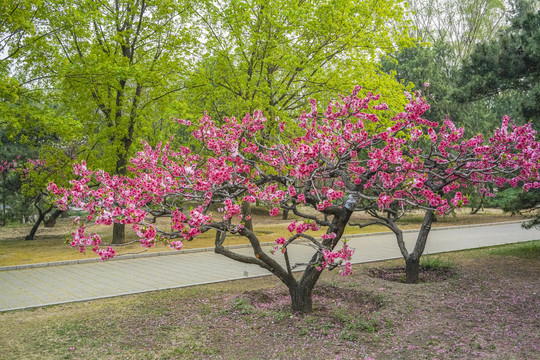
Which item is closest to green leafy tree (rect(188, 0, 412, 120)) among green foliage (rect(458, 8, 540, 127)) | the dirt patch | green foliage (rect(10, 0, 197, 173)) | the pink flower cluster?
green foliage (rect(10, 0, 197, 173))

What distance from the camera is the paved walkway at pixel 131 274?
7945 millimetres

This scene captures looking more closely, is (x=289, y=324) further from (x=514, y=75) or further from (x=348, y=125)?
(x=514, y=75)

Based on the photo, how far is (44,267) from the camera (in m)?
10.9

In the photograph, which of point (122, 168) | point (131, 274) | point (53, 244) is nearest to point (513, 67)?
point (131, 274)

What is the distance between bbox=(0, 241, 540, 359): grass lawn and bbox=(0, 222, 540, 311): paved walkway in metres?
0.76

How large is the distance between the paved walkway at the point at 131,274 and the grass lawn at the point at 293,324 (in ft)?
2.49

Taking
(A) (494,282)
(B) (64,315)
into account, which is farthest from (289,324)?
(A) (494,282)

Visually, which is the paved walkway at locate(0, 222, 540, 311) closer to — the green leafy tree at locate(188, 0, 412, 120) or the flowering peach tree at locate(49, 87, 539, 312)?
the flowering peach tree at locate(49, 87, 539, 312)

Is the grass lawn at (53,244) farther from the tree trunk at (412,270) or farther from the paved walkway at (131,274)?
the tree trunk at (412,270)

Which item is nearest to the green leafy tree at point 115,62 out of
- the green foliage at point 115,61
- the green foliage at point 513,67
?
the green foliage at point 115,61

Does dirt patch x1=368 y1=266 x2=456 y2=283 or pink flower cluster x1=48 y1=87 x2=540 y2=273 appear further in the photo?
dirt patch x1=368 y1=266 x2=456 y2=283

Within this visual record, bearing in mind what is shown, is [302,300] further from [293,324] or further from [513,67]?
[513,67]

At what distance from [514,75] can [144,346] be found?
845cm

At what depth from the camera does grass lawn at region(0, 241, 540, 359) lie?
5.02 meters
